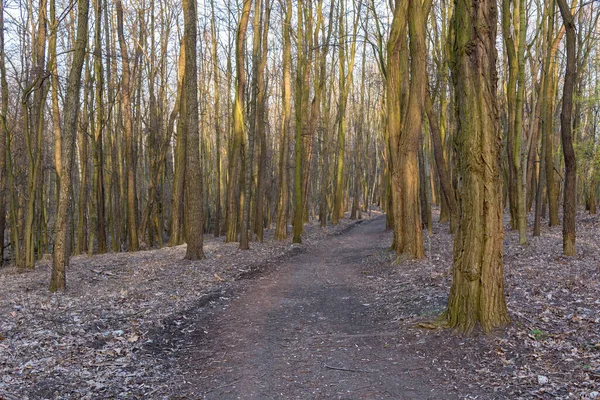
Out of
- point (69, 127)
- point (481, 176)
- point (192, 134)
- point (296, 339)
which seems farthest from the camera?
point (192, 134)

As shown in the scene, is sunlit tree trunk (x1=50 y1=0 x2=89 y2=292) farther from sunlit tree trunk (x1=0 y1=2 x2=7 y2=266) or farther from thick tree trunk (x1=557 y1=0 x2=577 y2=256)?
thick tree trunk (x1=557 y1=0 x2=577 y2=256)

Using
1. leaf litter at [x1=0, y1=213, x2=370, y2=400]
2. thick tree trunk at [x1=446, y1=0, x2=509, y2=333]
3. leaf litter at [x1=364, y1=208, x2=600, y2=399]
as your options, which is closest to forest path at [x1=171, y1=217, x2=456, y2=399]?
leaf litter at [x1=364, y1=208, x2=600, y2=399]

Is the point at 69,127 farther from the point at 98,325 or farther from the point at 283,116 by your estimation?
the point at 283,116

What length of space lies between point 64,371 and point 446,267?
26.5 feet

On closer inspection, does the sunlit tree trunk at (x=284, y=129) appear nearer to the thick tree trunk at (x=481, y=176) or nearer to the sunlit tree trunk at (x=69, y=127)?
the sunlit tree trunk at (x=69, y=127)

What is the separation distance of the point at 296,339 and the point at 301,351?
1.68 ft

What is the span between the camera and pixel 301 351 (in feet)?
19.6

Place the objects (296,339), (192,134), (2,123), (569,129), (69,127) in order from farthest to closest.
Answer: (2,123)
(192,134)
(569,129)
(69,127)
(296,339)

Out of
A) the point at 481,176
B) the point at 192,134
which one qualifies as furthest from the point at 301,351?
the point at 192,134

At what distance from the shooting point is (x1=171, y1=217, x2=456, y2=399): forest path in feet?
15.9

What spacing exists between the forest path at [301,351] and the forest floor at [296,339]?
0.9 inches

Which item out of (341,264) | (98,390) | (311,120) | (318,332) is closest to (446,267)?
(341,264)

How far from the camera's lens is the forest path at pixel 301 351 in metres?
4.83

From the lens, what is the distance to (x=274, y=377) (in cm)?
515
